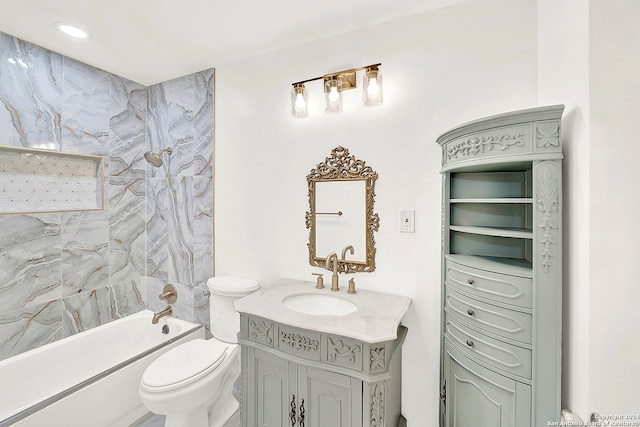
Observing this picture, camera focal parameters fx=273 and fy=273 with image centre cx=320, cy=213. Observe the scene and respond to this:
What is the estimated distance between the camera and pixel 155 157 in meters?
2.30

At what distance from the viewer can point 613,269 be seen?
0.92 metres

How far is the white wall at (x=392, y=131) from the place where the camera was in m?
1.38

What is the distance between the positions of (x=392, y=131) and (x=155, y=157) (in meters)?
1.94

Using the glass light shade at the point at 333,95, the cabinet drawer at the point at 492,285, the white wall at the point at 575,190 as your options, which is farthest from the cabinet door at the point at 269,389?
the glass light shade at the point at 333,95

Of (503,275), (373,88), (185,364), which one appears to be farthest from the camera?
(185,364)

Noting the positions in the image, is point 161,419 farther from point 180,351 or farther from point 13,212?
point 13,212

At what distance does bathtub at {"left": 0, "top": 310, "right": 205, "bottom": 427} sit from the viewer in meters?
1.47

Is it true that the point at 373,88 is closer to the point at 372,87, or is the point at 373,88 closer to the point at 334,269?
the point at 372,87

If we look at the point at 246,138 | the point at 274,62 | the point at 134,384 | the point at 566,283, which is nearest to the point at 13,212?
the point at 134,384

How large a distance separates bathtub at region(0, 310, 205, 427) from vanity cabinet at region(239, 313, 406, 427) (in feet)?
2.96

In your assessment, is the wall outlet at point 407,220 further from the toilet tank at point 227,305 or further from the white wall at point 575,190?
the toilet tank at point 227,305

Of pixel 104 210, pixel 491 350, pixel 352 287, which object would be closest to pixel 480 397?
pixel 491 350

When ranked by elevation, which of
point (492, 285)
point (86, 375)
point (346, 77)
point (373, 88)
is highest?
point (346, 77)

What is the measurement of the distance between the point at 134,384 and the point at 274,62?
2401 millimetres
